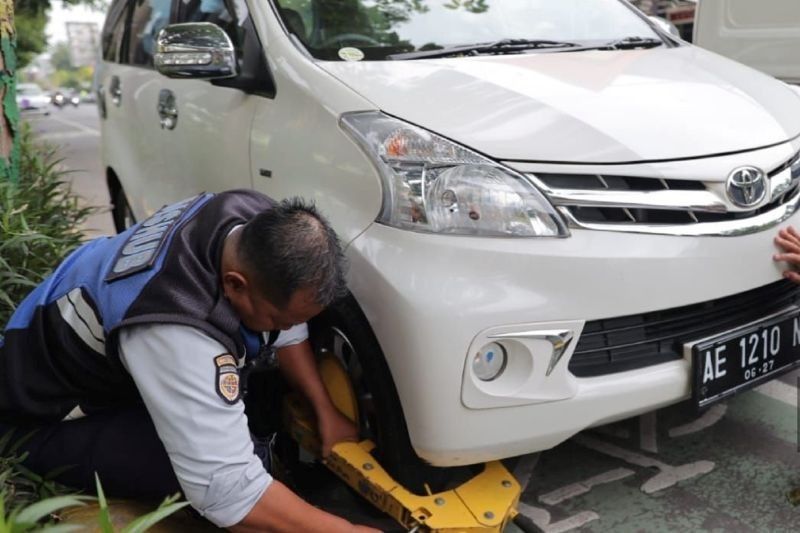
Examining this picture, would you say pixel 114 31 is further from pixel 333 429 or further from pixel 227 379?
pixel 227 379

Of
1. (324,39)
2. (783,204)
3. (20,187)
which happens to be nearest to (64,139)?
(20,187)

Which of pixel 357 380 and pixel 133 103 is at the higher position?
pixel 133 103

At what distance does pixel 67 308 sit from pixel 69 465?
15.5 inches

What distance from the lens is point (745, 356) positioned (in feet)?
6.54

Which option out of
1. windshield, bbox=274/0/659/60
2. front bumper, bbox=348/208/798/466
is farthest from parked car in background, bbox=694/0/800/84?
front bumper, bbox=348/208/798/466

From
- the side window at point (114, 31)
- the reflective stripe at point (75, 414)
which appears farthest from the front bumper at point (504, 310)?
the side window at point (114, 31)

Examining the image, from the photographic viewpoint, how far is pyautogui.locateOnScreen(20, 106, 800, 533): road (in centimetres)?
208

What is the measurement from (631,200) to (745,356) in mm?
517

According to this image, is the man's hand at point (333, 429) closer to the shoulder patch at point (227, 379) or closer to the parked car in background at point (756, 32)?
the shoulder patch at point (227, 379)

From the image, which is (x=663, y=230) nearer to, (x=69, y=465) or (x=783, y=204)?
(x=783, y=204)

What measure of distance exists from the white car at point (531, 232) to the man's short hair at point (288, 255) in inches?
8.8

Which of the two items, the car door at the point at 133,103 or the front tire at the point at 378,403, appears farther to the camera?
the car door at the point at 133,103

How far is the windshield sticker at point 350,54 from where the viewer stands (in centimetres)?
Result: 230

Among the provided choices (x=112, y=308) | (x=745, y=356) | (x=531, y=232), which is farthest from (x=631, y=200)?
(x=112, y=308)
